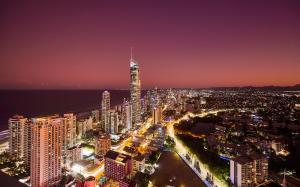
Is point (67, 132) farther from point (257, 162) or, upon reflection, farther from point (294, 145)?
point (294, 145)

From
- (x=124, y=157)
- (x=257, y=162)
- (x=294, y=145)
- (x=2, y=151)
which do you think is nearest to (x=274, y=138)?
(x=294, y=145)

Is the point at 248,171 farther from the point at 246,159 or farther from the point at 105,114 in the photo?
the point at 105,114

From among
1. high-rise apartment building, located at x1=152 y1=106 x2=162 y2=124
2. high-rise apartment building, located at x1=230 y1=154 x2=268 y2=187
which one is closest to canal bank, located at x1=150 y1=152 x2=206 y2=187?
high-rise apartment building, located at x1=230 y1=154 x2=268 y2=187

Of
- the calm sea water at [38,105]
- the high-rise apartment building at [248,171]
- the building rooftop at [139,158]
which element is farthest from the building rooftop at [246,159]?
the calm sea water at [38,105]

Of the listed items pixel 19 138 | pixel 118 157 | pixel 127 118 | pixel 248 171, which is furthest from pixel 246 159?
pixel 127 118

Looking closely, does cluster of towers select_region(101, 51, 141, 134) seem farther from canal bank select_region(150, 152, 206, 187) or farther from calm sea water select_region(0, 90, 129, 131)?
calm sea water select_region(0, 90, 129, 131)

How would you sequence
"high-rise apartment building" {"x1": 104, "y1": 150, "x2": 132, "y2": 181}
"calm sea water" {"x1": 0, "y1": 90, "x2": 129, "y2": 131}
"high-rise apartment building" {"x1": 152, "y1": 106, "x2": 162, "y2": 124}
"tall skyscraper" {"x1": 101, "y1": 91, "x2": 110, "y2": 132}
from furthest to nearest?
"calm sea water" {"x1": 0, "y1": 90, "x2": 129, "y2": 131} → "high-rise apartment building" {"x1": 152, "y1": 106, "x2": 162, "y2": 124} → "tall skyscraper" {"x1": 101, "y1": 91, "x2": 110, "y2": 132} → "high-rise apartment building" {"x1": 104, "y1": 150, "x2": 132, "y2": 181}
